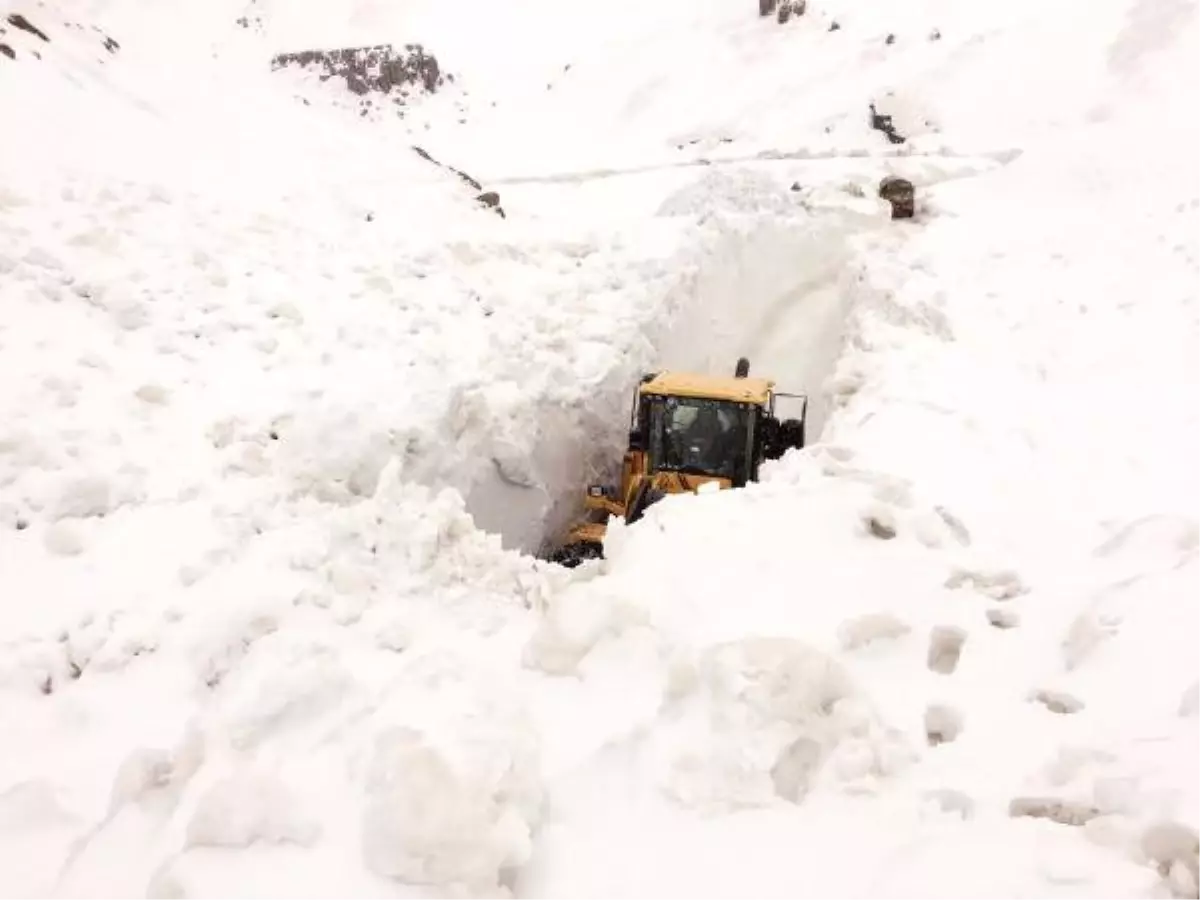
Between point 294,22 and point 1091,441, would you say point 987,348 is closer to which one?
point 1091,441

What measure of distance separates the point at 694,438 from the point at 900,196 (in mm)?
6633

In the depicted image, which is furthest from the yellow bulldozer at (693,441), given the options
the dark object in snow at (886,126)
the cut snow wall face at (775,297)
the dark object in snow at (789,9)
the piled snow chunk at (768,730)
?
the dark object in snow at (789,9)

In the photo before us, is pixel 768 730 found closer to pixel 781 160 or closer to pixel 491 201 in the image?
pixel 491 201

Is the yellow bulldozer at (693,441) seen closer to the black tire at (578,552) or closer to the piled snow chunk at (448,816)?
the black tire at (578,552)

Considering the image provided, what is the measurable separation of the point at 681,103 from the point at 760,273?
8.35 metres

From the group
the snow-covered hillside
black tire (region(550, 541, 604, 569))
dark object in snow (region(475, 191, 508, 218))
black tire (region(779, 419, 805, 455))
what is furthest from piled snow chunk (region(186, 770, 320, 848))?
dark object in snow (region(475, 191, 508, 218))

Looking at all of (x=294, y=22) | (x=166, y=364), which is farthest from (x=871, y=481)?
(x=294, y=22)

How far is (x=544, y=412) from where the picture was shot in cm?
882

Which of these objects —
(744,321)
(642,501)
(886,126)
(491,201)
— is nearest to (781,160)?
(886,126)

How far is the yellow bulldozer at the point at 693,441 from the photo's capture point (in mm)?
8359

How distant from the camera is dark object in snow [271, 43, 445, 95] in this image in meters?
23.4

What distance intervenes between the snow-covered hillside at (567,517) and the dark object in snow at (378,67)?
9.31 metres

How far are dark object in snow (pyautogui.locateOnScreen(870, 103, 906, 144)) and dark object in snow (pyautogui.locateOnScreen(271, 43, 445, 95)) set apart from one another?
38.7 feet

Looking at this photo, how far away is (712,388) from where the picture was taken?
28.3 ft
